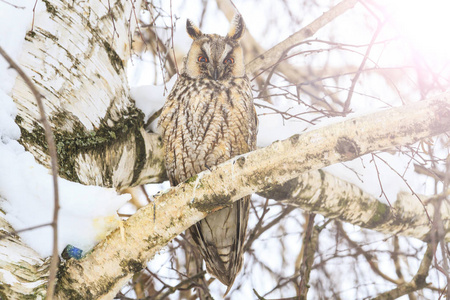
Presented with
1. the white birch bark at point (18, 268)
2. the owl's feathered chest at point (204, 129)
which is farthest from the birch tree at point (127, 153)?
the owl's feathered chest at point (204, 129)

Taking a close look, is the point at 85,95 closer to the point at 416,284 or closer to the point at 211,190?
the point at 211,190

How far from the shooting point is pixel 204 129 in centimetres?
190

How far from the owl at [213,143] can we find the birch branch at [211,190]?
649 mm

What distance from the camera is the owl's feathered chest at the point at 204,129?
6.23 feet

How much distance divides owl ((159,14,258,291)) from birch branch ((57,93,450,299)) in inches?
25.5

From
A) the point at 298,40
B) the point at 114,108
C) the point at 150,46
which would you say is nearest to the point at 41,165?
the point at 114,108

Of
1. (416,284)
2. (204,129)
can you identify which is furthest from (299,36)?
(416,284)

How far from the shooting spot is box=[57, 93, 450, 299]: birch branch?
1117 millimetres

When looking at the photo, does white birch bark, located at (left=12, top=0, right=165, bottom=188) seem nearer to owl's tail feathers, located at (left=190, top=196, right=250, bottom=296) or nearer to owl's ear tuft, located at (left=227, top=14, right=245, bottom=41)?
owl's tail feathers, located at (left=190, top=196, right=250, bottom=296)

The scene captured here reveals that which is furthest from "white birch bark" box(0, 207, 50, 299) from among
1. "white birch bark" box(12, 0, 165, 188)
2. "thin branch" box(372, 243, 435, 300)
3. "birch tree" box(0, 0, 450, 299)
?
"thin branch" box(372, 243, 435, 300)

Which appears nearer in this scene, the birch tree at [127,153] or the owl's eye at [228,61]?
the birch tree at [127,153]

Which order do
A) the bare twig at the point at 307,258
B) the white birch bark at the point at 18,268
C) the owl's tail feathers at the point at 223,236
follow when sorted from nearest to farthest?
1. the white birch bark at the point at 18,268
2. the owl's tail feathers at the point at 223,236
3. the bare twig at the point at 307,258

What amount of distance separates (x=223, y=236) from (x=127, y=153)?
0.57 meters

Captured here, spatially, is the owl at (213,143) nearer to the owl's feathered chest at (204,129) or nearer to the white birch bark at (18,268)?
the owl's feathered chest at (204,129)
